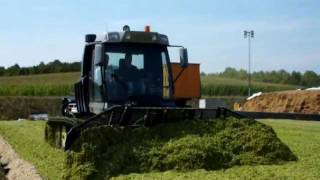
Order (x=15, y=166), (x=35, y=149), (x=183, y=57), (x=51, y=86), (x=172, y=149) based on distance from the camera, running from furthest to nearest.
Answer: (x=51, y=86)
(x=35, y=149)
(x=15, y=166)
(x=183, y=57)
(x=172, y=149)

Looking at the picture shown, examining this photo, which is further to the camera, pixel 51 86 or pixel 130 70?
pixel 51 86

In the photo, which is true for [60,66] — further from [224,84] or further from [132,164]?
[132,164]

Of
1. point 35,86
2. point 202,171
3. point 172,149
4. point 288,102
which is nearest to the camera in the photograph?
point 202,171

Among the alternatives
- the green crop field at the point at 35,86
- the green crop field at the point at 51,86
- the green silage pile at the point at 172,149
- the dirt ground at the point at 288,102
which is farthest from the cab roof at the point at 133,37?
the green crop field at the point at 35,86

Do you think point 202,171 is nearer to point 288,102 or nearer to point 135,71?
point 135,71

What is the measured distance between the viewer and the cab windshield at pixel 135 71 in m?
11.9

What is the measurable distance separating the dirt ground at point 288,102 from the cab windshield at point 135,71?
30909 millimetres

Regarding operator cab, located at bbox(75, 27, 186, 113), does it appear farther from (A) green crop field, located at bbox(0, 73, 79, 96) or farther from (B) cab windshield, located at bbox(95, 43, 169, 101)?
(A) green crop field, located at bbox(0, 73, 79, 96)

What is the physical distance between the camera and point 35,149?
14539 millimetres

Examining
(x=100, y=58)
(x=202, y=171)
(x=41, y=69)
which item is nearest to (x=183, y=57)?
(x=100, y=58)

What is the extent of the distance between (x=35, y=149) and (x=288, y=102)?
3438 cm

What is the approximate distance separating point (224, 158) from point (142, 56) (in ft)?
12.1

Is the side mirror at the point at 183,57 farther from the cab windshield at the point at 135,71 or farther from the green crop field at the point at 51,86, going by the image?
the green crop field at the point at 51,86

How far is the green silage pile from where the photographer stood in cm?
914
